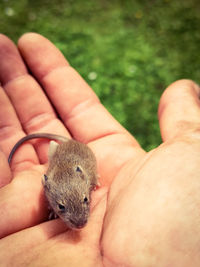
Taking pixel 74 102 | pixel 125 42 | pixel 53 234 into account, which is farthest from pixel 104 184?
pixel 125 42

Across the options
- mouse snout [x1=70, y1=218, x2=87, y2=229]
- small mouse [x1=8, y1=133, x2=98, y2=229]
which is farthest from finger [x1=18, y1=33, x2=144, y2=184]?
mouse snout [x1=70, y1=218, x2=87, y2=229]

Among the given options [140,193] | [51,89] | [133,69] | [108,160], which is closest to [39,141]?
[51,89]

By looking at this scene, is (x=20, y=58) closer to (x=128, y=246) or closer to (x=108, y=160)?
(x=108, y=160)

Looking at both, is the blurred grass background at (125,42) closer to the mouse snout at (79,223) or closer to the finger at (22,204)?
the finger at (22,204)

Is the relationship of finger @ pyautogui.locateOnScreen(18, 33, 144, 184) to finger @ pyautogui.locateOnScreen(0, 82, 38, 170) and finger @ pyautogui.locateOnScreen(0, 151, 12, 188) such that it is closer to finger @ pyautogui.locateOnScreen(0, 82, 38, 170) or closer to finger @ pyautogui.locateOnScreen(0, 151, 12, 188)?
finger @ pyautogui.locateOnScreen(0, 82, 38, 170)

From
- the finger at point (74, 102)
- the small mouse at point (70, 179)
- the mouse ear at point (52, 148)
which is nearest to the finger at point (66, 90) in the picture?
the finger at point (74, 102)
